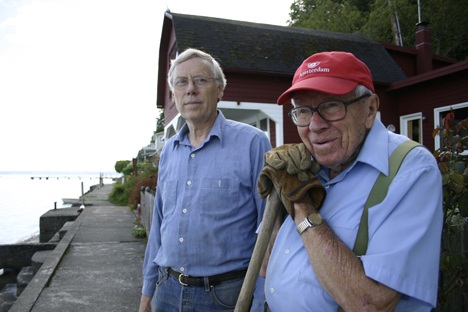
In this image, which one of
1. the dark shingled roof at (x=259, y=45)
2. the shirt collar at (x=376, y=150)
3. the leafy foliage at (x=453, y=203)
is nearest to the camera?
the shirt collar at (x=376, y=150)

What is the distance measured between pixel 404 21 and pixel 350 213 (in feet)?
88.0

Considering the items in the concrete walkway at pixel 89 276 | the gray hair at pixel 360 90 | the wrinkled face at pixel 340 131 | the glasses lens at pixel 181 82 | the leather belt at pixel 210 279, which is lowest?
the concrete walkway at pixel 89 276

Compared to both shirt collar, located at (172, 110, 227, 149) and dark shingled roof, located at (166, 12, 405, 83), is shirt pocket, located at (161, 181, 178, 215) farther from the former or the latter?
dark shingled roof, located at (166, 12, 405, 83)

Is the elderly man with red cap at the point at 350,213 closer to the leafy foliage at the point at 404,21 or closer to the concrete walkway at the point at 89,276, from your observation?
the concrete walkway at the point at 89,276

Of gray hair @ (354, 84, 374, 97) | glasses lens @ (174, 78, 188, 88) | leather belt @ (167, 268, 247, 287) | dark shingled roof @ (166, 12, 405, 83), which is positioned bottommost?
leather belt @ (167, 268, 247, 287)

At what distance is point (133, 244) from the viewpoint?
8414 millimetres

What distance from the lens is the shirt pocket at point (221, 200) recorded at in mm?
2170

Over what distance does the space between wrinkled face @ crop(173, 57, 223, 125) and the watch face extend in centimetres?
111

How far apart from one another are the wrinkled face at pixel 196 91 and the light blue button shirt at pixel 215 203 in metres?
0.12

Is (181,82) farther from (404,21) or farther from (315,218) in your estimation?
(404,21)

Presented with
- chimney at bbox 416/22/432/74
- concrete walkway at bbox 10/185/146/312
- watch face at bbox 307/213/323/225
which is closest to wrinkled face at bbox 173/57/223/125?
watch face at bbox 307/213/323/225

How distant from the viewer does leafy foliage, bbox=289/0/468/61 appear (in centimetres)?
2312

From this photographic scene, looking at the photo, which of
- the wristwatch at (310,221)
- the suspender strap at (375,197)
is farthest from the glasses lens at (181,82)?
the suspender strap at (375,197)

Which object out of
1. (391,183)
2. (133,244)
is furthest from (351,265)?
(133,244)
